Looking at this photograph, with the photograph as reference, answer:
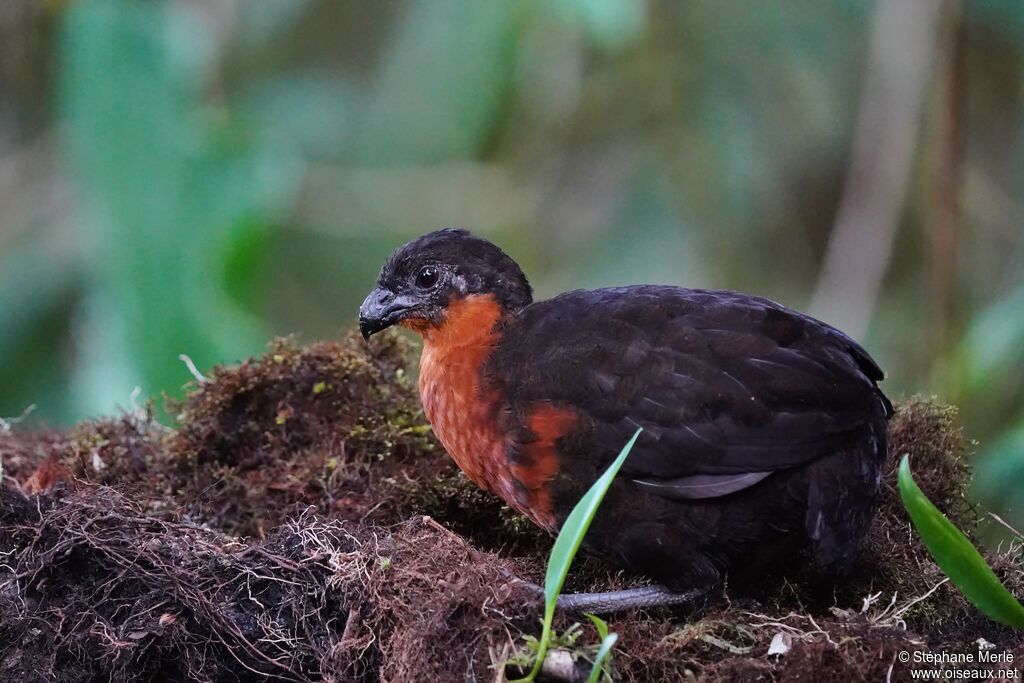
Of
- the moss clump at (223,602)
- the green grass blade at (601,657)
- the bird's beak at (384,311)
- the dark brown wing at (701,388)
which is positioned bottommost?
the green grass blade at (601,657)

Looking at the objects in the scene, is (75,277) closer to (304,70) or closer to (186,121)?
(186,121)

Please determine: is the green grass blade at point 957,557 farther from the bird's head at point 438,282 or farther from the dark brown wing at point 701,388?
the bird's head at point 438,282

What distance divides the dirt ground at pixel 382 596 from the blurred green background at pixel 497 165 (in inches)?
54.1

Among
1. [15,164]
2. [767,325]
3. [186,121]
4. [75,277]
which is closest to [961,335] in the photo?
[767,325]

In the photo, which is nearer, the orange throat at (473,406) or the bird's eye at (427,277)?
the orange throat at (473,406)

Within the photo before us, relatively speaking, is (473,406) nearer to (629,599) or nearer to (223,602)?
(629,599)

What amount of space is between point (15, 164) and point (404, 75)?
6.85 feet

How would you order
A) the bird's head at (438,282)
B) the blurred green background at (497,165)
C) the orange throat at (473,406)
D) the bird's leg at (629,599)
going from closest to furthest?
Result: 1. the bird's leg at (629,599)
2. the orange throat at (473,406)
3. the bird's head at (438,282)
4. the blurred green background at (497,165)

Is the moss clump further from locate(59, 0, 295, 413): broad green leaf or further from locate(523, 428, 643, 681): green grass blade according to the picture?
locate(59, 0, 295, 413): broad green leaf

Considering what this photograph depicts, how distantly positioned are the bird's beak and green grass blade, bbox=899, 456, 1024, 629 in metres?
1.52

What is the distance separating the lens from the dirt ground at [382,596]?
Result: 242 centimetres

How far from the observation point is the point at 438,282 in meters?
3.30

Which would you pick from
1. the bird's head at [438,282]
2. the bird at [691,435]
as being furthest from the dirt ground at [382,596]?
the bird's head at [438,282]

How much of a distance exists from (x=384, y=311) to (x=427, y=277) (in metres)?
0.16
